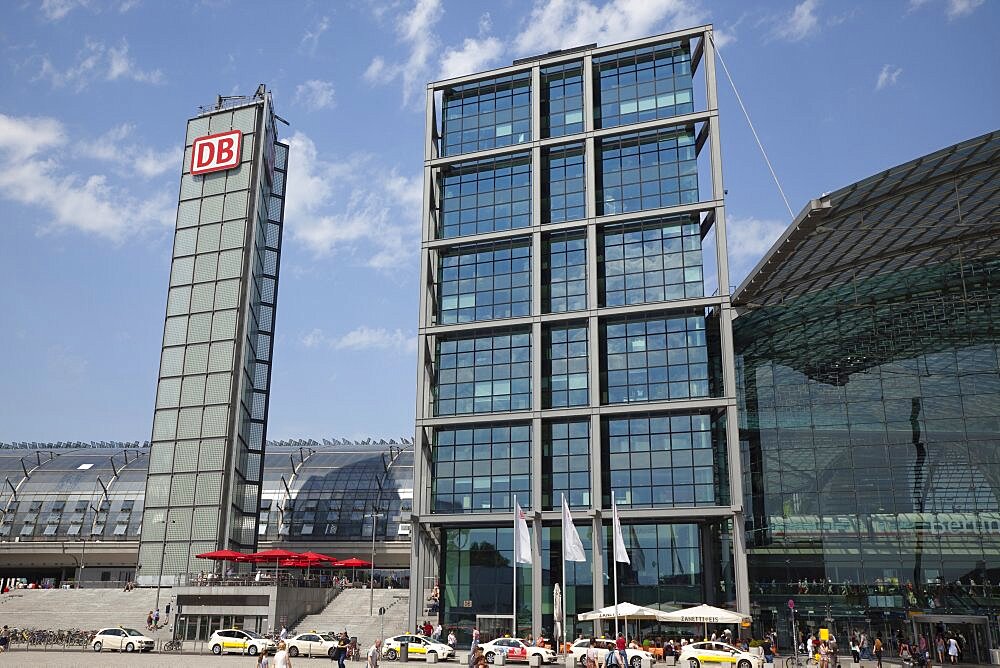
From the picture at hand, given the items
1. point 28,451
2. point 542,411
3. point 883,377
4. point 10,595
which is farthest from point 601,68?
point 28,451

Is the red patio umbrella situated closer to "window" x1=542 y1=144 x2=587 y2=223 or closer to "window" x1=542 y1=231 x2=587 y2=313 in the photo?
"window" x1=542 y1=231 x2=587 y2=313

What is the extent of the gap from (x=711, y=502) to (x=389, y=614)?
2352cm

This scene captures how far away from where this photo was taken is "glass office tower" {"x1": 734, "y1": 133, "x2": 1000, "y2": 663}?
50.9 m

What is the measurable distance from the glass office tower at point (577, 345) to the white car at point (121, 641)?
16866mm

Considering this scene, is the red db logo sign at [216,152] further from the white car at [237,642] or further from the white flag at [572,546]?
the white flag at [572,546]

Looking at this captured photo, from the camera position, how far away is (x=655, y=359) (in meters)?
63.8

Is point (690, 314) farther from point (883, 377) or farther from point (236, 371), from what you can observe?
point (236, 371)

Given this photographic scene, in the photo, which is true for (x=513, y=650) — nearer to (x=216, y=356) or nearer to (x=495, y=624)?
(x=495, y=624)

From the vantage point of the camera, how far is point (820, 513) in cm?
5725

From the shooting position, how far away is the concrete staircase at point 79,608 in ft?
222

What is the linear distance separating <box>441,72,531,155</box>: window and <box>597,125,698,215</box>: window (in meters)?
7.19

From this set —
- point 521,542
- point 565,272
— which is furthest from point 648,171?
point 521,542

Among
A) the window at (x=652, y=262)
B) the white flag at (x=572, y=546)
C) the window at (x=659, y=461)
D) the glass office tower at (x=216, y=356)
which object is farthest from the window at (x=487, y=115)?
the white flag at (x=572, y=546)

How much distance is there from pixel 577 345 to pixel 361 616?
78.9 ft
